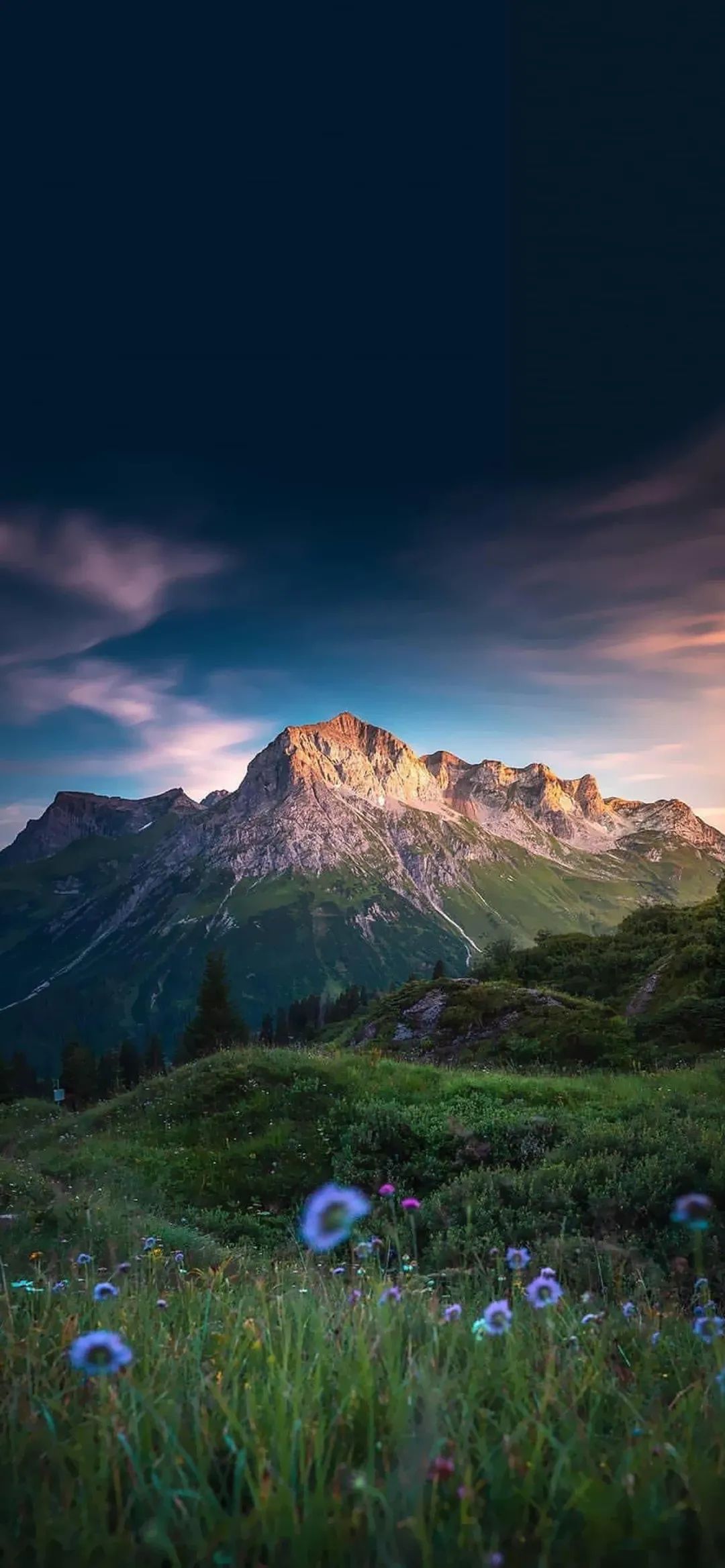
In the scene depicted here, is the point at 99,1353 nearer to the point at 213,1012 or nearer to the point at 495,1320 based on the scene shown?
the point at 495,1320

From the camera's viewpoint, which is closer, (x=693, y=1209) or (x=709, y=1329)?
(x=709, y=1329)

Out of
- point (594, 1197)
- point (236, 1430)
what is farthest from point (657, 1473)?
point (594, 1197)

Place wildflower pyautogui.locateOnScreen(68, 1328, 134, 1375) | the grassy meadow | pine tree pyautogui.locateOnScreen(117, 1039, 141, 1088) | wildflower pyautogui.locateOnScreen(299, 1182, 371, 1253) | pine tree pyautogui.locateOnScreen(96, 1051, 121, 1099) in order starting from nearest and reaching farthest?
the grassy meadow, wildflower pyautogui.locateOnScreen(68, 1328, 134, 1375), wildflower pyautogui.locateOnScreen(299, 1182, 371, 1253), pine tree pyautogui.locateOnScreen(96, 1051, 121, 1099), pine tree pyautogui.locateOnScreen(117, 1039, 141, 1088)

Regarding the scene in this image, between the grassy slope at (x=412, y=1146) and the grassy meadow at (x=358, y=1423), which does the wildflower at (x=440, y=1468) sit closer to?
the grassy meadow at (x=358, y=1423)

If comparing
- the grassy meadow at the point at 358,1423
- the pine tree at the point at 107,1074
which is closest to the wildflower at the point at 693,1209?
the grassy meadow at the point at 358,1423

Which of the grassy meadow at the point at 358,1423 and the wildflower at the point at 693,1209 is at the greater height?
the wildflower at the point at 693,1209

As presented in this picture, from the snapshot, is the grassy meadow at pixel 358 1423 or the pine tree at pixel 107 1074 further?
the pine tree at pixel 107 1074

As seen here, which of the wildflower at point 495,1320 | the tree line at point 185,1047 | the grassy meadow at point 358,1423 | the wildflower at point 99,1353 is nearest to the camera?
the grassy meadow at point 358,1423

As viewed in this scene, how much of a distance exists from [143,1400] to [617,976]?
106 ft

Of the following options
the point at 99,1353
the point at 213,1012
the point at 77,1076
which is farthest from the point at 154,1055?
the point at 99,1353

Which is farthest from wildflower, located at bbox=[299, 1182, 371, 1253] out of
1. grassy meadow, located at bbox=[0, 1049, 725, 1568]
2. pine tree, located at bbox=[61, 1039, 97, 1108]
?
pine tree, located at bbox=[61, 1039, 97, 1108]

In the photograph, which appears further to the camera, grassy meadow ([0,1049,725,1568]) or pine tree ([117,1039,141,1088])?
pine tree ([117,1039,141,1088])

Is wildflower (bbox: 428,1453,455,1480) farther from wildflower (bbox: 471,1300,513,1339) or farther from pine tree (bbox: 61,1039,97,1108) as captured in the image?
pine tree (bbox: 61,1039,97,1108)

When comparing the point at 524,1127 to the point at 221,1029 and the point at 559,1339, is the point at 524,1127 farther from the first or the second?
the point at 221,1029
